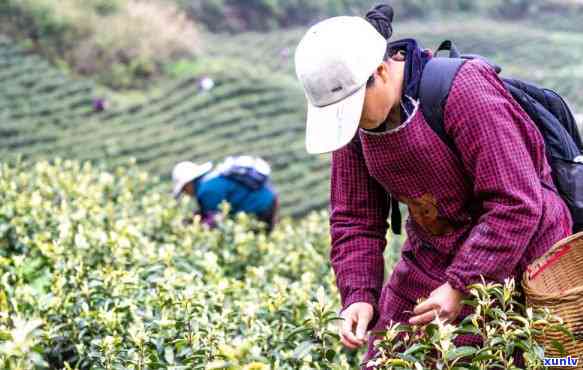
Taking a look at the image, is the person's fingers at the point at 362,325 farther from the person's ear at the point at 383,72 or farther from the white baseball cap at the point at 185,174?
the white baseball cap at the point at 185,174

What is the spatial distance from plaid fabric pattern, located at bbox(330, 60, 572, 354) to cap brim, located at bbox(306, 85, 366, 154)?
0.40 ft

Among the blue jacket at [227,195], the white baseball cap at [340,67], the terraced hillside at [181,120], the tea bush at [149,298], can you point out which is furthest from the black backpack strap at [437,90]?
the terraced hillside at [181,120]

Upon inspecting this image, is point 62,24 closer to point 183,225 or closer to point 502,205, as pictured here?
point 183,225

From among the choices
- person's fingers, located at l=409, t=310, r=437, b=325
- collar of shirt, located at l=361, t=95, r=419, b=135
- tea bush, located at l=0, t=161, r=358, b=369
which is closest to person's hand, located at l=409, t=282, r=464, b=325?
person's fingers, located at l=409, t=310, r=437, b=325

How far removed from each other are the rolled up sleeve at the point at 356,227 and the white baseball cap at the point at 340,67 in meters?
0.28

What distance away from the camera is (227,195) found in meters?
4.95

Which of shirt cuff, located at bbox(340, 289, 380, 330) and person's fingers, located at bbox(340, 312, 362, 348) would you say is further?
shirt cuff, located at bbox(340, 289, 380, 330)

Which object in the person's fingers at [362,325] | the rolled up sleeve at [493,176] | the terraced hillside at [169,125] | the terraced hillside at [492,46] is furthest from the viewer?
the terraced hillside at [492,46]

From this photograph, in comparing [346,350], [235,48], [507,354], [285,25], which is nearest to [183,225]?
[346,350]

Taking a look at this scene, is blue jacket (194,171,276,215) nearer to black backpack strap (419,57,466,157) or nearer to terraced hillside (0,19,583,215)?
black backpack strap (419,57,466,157)

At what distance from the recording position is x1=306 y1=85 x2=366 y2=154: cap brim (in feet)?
5.63

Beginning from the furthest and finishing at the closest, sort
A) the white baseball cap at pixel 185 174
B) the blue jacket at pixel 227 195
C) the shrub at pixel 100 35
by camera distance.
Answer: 1. the shrub at pixel 100 35
2. the white baseball cap at pixel 185 174
3. the blue jacket at pixel 227 195

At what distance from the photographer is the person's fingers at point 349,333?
190 cm

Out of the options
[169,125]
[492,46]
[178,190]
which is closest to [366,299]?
[178,190]
